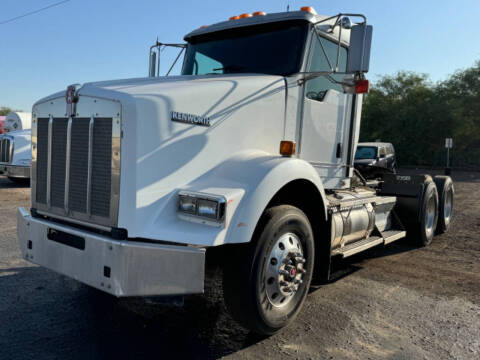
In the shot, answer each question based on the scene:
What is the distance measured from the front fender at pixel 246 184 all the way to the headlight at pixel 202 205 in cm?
7

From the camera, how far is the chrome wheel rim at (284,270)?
3.32 meters

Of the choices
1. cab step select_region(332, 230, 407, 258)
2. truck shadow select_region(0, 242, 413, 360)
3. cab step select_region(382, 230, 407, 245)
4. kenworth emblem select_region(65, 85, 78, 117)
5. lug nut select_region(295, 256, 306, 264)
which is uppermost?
kenworth emblem select_region(65, 85, 78, 117)

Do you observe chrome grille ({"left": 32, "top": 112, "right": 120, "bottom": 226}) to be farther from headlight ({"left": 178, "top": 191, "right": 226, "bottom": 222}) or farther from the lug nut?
the lug nut

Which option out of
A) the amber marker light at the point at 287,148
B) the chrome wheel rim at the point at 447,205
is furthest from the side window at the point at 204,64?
the chrome wheel rim at the point at 447,205

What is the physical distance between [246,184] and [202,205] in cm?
39

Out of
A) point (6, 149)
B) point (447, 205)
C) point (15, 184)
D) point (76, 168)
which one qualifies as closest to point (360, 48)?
point (76, 168)

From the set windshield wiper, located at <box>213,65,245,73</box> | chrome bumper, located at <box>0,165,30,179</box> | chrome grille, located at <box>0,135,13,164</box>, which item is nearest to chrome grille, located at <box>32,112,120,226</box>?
windshield wiper, located at <box>213,65,245,73</box>

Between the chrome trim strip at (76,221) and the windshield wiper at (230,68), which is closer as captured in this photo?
the chrome trim strip at (76,221)

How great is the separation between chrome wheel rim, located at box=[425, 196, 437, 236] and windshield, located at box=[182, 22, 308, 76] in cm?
420

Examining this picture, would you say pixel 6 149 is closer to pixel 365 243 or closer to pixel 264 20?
pixel 264 20

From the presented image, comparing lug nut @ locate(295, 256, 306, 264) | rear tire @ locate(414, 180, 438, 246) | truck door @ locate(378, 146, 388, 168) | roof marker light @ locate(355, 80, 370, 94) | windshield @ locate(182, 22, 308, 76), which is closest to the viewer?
lug nut @ locate(295, 256, 306, 264)

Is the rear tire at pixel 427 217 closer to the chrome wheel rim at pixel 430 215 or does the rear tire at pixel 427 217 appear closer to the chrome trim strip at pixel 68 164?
the chrome wheel rim at pixel 430 215

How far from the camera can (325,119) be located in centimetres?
464

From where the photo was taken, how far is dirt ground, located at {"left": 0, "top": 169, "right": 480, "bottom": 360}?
3.08m
